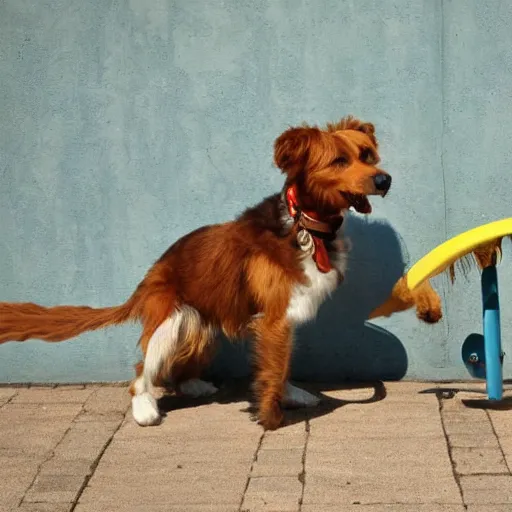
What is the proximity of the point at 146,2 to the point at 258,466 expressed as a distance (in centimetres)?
249

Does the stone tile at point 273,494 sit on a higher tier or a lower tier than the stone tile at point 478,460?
higher

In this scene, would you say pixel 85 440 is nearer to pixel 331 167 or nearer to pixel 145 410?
pixel 145 410

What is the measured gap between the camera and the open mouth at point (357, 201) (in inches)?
198

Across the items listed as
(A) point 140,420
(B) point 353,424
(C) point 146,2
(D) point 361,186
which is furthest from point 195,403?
(C) point 146,2

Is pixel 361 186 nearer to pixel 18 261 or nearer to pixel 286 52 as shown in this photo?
pixel 286 52

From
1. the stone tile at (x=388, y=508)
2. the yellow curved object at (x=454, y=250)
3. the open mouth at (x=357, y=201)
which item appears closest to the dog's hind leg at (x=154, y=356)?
the open mouth at (x=357, y=201)

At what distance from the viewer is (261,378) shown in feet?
17.6

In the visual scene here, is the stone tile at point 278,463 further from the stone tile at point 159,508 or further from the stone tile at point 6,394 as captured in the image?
the stone tile at point 6,394

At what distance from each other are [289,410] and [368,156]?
1376mm

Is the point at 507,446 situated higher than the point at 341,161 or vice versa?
the point at 341,161

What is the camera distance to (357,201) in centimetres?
506

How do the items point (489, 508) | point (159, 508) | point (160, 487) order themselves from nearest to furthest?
1. point (489, 508)
2. point (159, 508)
3. point (160, 487)

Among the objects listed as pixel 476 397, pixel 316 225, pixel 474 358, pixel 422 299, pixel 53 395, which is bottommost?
pixel 476 397

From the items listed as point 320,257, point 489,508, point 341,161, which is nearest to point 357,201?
point 341,161
